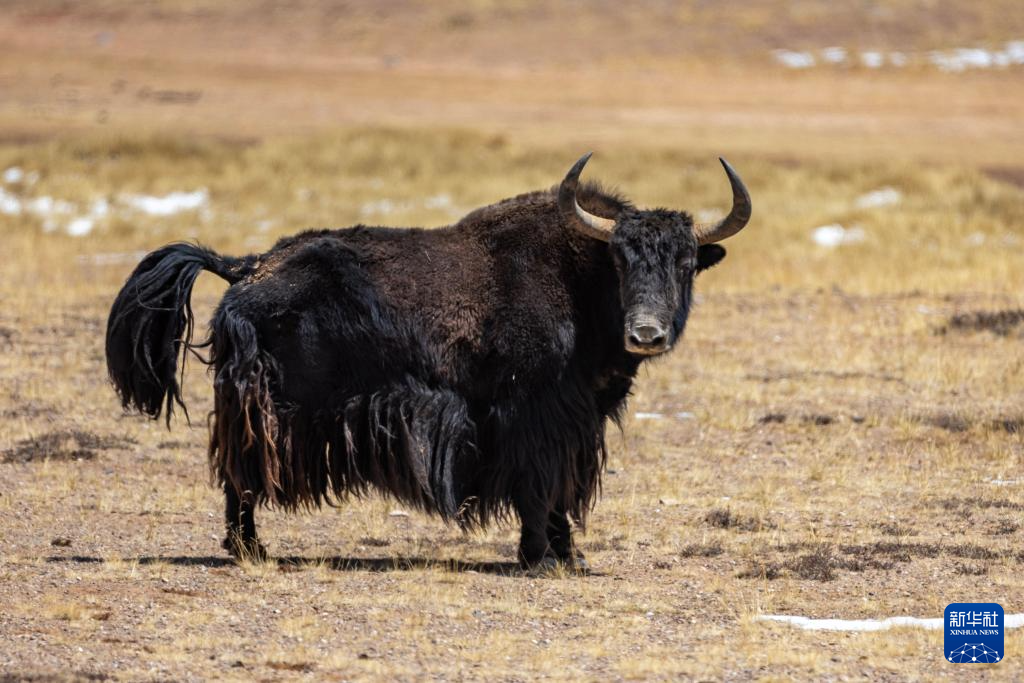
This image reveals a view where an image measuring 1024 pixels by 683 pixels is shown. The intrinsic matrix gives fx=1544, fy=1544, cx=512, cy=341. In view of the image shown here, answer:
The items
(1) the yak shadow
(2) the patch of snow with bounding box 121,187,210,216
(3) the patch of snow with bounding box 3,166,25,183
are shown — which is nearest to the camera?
(1) the yak shadow

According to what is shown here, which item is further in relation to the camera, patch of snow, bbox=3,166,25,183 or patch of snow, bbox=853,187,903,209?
patch of snow, bbox=3,166,25,183

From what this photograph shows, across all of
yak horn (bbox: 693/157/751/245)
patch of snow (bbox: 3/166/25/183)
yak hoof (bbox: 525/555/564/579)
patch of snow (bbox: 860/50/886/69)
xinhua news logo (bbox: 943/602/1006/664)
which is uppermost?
yak horn (bbox: 693/157/751/245)

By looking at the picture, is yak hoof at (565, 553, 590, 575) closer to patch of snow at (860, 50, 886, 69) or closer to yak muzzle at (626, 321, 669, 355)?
yak muzzle at (626, 321, 669, 355)

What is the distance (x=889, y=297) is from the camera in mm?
17656

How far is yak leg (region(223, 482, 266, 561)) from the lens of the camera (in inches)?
315

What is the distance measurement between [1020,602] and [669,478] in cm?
327

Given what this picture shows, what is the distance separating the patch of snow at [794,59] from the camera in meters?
51.1

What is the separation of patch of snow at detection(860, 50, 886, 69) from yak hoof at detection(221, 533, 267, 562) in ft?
149

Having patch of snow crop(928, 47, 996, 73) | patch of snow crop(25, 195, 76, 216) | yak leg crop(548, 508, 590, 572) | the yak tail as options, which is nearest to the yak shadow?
yak leg crop(548, 508, 590, 572)

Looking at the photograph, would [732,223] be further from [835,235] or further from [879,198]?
[879,198]

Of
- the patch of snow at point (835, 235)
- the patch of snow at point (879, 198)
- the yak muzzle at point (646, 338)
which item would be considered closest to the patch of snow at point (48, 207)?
the patch of snow at point (835, 235)

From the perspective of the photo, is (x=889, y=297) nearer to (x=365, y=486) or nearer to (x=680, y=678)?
(x=365, y=486)

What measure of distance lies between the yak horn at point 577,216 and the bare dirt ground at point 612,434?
→ 1.80 m

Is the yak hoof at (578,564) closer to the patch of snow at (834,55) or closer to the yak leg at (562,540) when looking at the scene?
the yak leg at (562,540)
